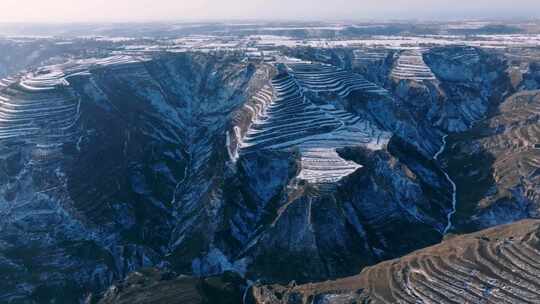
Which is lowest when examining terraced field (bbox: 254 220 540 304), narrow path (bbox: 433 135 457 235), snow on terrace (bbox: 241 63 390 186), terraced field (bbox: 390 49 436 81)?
narrow path (bbox: 433 135 457 235)

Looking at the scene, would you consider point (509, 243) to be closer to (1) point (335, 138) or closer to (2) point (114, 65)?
(1) point (335, 138)

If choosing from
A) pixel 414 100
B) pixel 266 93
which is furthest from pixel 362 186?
pixel 414 100

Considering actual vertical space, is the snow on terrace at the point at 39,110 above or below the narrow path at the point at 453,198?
above

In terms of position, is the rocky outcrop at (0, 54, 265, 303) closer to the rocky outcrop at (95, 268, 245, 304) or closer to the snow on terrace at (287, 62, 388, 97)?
the rocky outcrop at (95, 268, 245, 304)

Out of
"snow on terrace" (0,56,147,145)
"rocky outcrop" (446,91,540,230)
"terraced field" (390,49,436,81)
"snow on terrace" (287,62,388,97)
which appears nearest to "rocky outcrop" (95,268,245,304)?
"snow on terrace" (0,56,147,145)

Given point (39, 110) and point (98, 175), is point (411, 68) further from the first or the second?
point (39, 110)

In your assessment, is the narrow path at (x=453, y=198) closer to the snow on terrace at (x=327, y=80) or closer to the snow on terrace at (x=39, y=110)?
the snow on terrace at (x=327, y=80)

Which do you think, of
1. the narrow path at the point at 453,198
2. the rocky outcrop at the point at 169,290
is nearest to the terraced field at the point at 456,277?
the rocky outcrop at the point at 169,290

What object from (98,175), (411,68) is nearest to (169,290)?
(98,175)
